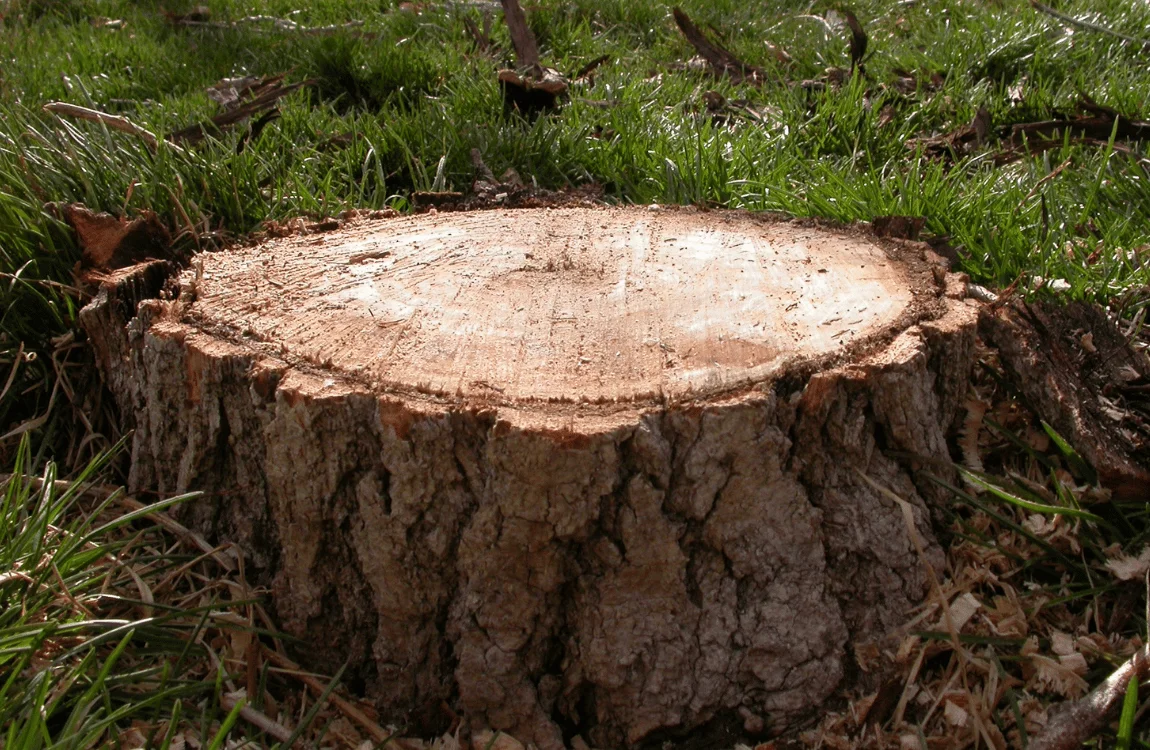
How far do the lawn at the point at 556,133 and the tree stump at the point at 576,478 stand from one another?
30 cm

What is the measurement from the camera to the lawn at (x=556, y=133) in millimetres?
2326

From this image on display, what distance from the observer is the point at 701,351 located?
5.24 feet

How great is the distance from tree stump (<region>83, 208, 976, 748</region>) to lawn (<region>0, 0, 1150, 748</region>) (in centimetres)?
30

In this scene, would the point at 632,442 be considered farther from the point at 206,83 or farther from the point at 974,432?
the point at 206,83

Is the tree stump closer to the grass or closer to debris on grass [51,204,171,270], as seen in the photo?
the grass

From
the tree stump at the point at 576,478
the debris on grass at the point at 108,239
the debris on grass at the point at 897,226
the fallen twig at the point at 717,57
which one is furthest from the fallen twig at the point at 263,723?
the fallen twig at the point at 717,57

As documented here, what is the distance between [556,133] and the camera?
131 inches

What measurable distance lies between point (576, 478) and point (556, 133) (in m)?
2.13

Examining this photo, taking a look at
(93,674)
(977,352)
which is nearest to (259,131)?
(93,674)

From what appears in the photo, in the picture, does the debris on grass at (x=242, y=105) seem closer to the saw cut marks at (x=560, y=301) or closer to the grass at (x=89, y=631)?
the saw cut marks at (x=560, y=301)

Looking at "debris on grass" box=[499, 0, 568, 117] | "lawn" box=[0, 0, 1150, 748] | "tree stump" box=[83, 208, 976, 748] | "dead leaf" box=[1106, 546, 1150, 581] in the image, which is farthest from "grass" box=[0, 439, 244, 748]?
"debris on grass" box=[499, 0, 568, 117]

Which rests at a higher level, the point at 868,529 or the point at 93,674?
the point at 868,529

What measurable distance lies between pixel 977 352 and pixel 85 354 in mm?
2096

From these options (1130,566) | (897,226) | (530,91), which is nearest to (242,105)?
(530,91)
